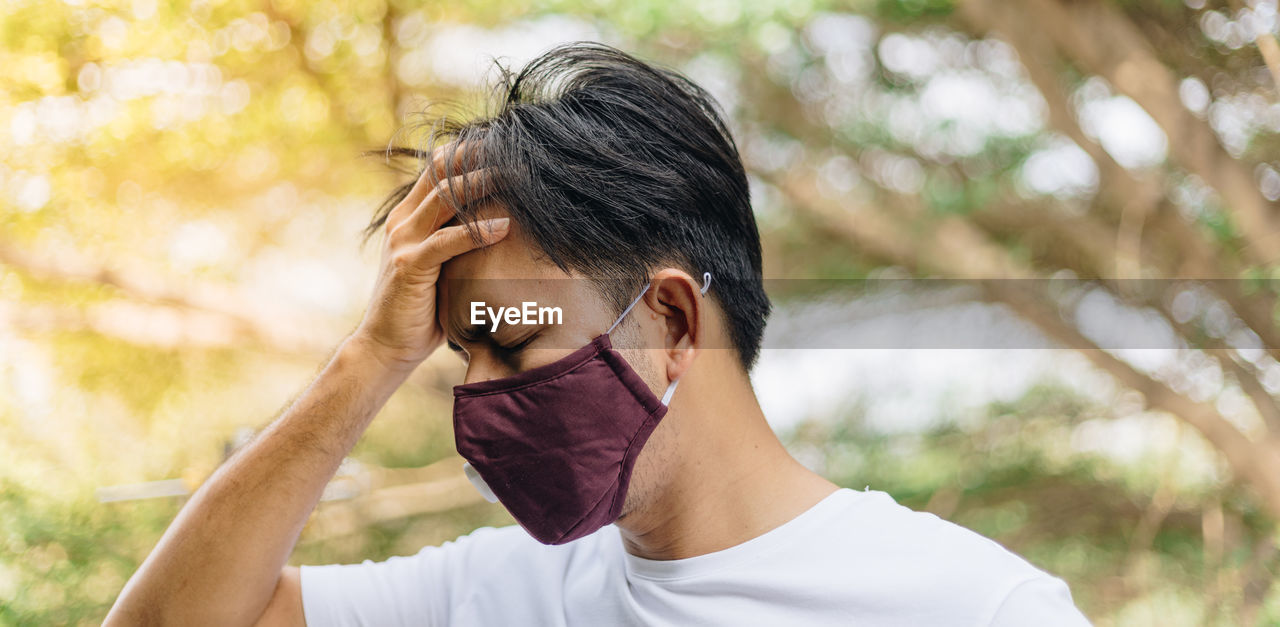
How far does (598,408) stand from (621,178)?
262mm

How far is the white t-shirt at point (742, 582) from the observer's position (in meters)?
0.88

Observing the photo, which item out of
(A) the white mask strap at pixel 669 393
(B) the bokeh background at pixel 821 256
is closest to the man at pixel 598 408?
(A) the white mask strap at pixel 669 393

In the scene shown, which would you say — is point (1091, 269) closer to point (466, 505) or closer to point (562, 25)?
point (562, 25)

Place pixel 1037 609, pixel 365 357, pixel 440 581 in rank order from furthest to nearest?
pixel 440 581, pixel 365 357, pixel 1037 609

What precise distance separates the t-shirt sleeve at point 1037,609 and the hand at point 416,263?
2.10 feet

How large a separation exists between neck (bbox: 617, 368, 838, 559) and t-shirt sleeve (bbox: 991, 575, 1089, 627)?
241 mm

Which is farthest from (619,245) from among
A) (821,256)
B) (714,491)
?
(821,256)

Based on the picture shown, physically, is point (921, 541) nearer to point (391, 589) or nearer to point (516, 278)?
Answer: point (516, 278)

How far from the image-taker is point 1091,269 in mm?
2730

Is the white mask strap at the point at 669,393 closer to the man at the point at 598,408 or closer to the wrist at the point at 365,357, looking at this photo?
the man at the point at 598,408

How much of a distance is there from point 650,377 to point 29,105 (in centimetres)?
173

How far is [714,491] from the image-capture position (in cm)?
103

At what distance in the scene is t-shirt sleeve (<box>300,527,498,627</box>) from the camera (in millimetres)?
1123

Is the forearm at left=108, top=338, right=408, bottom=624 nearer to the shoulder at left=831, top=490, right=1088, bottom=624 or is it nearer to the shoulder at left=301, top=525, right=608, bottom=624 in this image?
the shoulder at left=301, top=525, right=608, bottom=624
